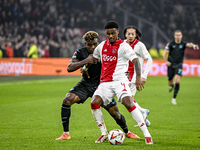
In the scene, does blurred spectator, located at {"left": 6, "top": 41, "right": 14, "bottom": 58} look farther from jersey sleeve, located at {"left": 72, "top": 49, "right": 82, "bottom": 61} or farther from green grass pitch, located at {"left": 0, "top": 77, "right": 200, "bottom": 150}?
jersey sleeve, located at {"left": 72, "top": 49, "right": 82, "bottom": 61}

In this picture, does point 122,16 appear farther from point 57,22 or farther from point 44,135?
point 44,135

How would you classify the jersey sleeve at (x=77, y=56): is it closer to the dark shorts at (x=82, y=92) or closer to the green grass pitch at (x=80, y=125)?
the dark shorts at (x=82, y=92)

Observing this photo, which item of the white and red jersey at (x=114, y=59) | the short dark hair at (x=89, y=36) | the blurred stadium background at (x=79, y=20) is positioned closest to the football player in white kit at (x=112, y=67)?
the white and red jersey at (x=114, y=59)

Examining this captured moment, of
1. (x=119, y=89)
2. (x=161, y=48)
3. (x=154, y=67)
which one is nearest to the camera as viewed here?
(x=119, y=89)

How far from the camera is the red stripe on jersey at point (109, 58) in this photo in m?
6.39

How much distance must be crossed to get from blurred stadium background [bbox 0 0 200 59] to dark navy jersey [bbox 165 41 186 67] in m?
14.8

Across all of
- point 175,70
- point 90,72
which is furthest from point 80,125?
point 175,70

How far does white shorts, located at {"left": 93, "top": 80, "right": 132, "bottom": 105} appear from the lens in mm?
6285

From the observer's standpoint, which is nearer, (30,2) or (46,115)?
(46,115)

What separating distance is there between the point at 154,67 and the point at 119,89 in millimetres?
20755

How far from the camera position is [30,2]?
31.2m

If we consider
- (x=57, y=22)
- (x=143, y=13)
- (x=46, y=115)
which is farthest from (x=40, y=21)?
(x=46, y=115)

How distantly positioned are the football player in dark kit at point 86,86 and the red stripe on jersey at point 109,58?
0.24m

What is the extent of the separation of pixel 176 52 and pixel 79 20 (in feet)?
62.1
